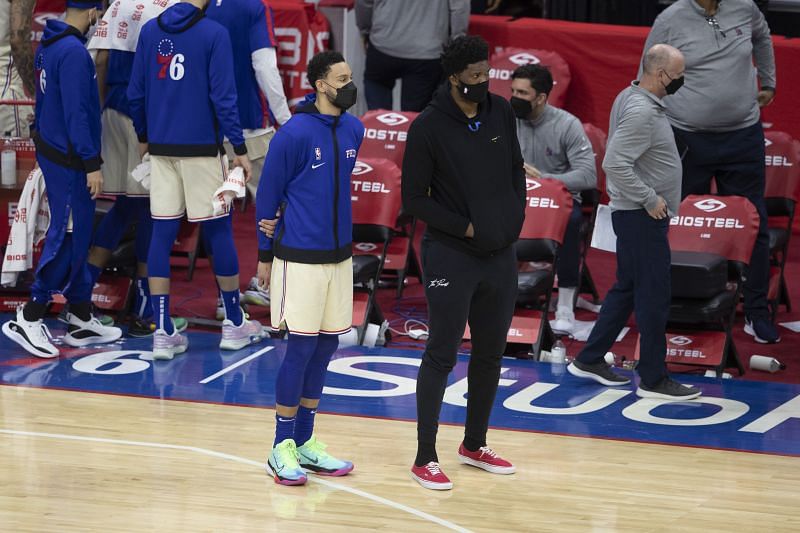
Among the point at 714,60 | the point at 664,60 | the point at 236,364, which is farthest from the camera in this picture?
the point at 714,60

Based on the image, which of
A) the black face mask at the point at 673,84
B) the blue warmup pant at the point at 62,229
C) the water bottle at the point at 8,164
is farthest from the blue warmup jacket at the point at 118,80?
the black face mask at the point at 673,84

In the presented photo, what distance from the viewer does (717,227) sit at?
791 cm

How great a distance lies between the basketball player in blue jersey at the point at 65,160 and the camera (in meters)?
7.53

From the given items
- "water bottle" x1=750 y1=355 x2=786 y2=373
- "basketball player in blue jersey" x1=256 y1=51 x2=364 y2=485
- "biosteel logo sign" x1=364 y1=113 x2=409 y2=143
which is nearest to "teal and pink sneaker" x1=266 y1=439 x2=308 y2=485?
"basketball player in blue jersey" x1=256 y1=51 x2=364 y2=485

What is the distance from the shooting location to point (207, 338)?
830 cm

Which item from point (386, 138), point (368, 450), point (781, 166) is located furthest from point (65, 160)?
Answer: point (781, 166)

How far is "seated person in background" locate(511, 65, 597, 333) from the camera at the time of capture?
833 cm

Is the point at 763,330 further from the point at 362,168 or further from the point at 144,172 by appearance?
the point at 144,172

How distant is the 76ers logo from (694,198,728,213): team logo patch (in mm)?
3077

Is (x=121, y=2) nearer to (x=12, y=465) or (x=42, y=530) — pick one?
(x=12, y=465)

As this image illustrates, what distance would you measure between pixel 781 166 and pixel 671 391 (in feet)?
8.23

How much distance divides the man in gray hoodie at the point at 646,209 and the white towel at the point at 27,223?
3.41 meters

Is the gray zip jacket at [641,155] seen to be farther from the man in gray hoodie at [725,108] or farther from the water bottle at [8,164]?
the water bottle at [8,164]

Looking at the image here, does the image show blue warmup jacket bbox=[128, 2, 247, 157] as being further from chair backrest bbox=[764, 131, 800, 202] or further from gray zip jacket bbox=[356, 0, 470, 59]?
chair backrest bbox=[764, 131, 800, 202]
